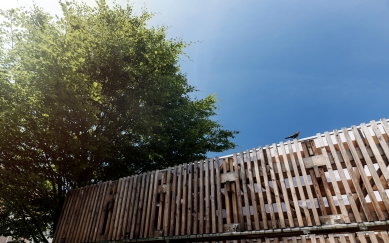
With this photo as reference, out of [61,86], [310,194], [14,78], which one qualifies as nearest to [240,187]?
[310,194]

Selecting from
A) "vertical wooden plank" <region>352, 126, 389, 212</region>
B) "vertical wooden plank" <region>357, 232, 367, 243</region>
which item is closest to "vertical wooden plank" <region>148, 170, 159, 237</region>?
"vertical wooden plank" <region>357, 232, 367, 243</region>

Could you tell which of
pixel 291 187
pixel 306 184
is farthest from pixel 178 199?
pixel 306 184

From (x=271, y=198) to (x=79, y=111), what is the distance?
5822 mm

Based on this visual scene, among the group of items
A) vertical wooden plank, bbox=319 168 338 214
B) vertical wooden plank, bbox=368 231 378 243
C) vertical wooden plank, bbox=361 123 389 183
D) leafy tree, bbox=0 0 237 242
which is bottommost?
vertical wooden plank, bbox=368 231 378 243

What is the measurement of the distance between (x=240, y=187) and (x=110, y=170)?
6711 mm

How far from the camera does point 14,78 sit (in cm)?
660

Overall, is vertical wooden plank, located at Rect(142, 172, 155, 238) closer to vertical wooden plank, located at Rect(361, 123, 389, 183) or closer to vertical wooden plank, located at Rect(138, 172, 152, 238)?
vertical wooden plank, located at Rect(138, 172, 152, 238)

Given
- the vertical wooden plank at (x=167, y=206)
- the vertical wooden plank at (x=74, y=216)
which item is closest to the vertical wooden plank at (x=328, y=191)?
the vertical wooden plank at (x=167, y=206)

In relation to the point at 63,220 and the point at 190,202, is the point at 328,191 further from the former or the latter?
the point at 63,220

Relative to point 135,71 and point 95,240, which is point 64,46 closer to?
point 135,71

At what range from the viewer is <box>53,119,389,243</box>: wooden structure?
Result: 3207 mm

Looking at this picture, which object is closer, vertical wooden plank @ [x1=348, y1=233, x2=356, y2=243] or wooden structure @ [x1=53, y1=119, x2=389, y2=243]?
vertical wooden plank @ [x1=348, y1=233, x2=356, y2=243]

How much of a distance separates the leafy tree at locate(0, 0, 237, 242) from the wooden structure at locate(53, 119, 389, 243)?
288 cm

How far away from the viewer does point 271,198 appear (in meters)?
3.80
